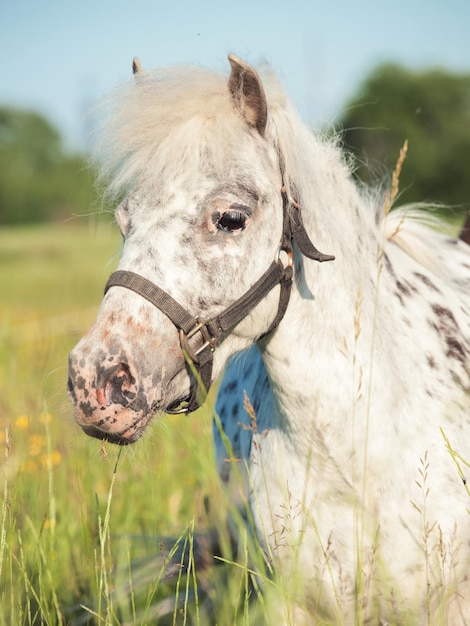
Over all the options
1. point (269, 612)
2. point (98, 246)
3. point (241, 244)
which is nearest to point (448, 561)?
point (269, 612)

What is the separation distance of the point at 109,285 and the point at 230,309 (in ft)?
1.35

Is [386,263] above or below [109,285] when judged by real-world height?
below

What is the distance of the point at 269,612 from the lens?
7.47ft

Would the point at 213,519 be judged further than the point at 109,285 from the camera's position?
Yes

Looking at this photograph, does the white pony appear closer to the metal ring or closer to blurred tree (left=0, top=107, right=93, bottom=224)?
the metal ring

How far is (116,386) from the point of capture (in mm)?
2127

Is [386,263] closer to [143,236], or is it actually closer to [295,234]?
[295,234]

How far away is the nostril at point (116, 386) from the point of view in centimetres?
209

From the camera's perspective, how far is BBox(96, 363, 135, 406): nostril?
2090 mm

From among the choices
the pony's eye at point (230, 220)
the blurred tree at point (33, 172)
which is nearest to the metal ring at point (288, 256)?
the pony's eye at point (230, 220)

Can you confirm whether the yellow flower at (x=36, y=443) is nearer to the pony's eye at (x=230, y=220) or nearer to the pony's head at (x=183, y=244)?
the pony's head at (x=183, y=244)

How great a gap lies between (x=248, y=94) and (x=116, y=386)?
108 centimetres

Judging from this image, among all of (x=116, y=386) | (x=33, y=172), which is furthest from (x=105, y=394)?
(x=33, y=172)

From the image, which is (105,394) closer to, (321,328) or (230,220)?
(230,220)
